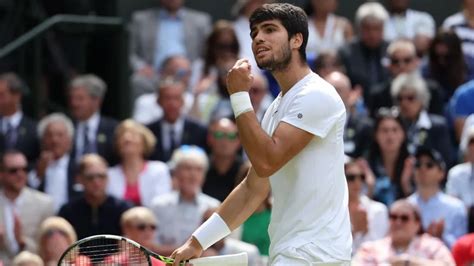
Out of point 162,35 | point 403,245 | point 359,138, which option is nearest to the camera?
point 403,245

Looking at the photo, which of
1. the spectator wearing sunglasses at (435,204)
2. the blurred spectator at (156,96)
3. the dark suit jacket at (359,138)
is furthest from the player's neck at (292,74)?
the blurred spectator at (156,96)

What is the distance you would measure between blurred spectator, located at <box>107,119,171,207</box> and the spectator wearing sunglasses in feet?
6.73

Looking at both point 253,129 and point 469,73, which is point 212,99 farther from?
point 253,129

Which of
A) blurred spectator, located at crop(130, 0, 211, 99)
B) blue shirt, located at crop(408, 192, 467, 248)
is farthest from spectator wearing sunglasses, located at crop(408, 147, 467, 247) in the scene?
blurred spectator, located at crop(130, 0, 211, 99)


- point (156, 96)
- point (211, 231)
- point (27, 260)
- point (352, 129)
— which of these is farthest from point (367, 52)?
point (211, 231)

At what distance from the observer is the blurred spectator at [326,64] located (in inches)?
500

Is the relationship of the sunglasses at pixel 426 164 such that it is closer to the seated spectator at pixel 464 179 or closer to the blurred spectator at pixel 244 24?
the seated spectator at pixel 464 179

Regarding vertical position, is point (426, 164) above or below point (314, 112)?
below

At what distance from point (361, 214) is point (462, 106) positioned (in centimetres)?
203

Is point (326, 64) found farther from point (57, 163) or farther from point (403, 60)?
point (57, 163)

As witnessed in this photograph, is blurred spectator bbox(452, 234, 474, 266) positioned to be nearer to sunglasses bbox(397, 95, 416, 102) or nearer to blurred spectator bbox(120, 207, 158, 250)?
blurred spectator bbox(120, 207, 158, 250)

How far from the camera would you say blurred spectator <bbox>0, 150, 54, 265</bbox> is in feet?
36.0

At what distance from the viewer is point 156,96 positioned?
12859 millimetres

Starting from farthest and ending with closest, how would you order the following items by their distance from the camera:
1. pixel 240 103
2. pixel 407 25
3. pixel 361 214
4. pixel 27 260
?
1. pixel 407 25
2. pixel 361 214
3. pixel 27 260
4. pixel 240 103
